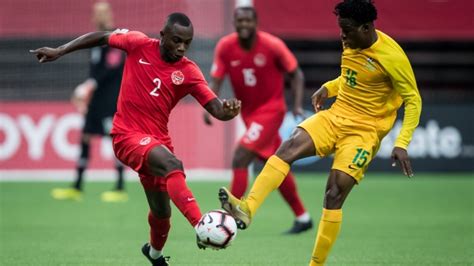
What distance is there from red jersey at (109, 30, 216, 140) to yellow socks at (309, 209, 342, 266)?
1344 millimetres

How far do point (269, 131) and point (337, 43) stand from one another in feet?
32.7

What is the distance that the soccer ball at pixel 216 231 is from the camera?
679 cm

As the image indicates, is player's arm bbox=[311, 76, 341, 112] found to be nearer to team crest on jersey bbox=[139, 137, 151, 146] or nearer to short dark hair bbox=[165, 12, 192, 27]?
short dark hair bbox=[165, 12, 192, 27]

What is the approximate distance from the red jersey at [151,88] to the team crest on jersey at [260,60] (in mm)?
3721

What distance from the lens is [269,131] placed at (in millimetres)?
11391

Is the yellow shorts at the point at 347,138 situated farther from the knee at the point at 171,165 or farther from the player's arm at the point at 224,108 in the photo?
the knee at the point at 171,165

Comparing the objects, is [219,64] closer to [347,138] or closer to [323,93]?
[323,93]

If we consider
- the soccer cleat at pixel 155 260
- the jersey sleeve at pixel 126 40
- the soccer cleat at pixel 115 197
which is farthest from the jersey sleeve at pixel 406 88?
the soccer cleat at pixel 115 197

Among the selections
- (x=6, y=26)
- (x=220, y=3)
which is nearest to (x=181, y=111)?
(x=220, y=3)

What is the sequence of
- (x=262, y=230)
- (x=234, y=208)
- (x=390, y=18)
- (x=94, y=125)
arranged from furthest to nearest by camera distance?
(x=390, y=18)
(x=94, y=125)
(x=262, y=230)
(x=234, y=208)

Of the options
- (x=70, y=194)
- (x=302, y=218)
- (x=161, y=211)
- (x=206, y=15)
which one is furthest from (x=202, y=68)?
(x=161, y=211)

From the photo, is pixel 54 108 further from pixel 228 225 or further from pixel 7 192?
pixel 228 225

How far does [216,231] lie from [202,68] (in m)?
12.9

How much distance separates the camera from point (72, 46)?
7777mm
